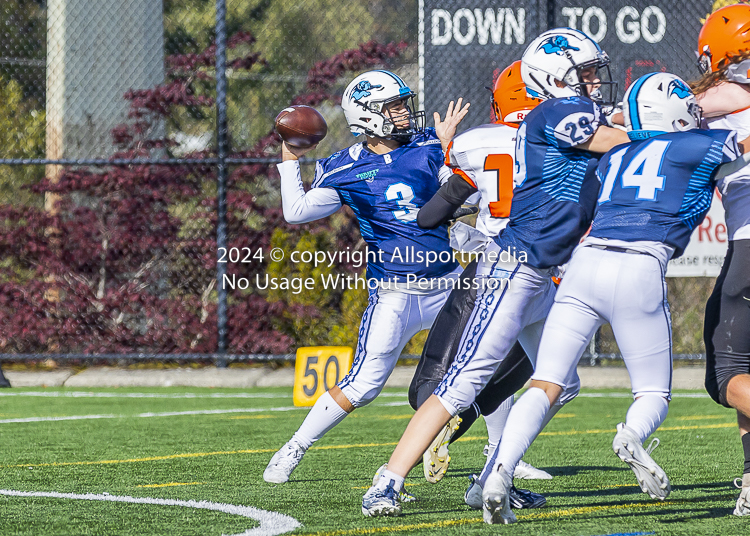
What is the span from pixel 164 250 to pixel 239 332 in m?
1.14

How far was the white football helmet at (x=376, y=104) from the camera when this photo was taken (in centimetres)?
499

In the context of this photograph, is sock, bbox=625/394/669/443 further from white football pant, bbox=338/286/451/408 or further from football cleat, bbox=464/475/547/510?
white football pant, bbox=338/286/451/408

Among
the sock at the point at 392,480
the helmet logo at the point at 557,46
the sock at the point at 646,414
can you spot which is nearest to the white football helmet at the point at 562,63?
the helmet logo at the point at 557,46

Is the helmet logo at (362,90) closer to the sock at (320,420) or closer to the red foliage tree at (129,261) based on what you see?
the sock at (320,420)

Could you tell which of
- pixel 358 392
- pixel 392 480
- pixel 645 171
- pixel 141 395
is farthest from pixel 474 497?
pixel 141 395

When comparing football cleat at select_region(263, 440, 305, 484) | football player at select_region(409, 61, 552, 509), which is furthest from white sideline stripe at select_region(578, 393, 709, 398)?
football cleat at select_region(263, 440, 305, 484)

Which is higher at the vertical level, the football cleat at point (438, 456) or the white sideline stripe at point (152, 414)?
the football cleat at point (438, 456)

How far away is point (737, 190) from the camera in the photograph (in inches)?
167

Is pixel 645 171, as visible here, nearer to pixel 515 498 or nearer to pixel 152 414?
pixel 515 498

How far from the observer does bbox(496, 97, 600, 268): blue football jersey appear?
155 inches

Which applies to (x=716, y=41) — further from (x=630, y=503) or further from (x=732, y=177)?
(x=630, y=503)

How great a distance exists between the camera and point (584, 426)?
23.0ft

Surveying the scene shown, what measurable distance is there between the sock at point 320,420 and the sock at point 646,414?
1608 mm

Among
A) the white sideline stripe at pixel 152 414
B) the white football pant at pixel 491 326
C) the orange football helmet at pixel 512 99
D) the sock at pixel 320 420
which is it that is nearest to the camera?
the white football pant at pixel 491 326
